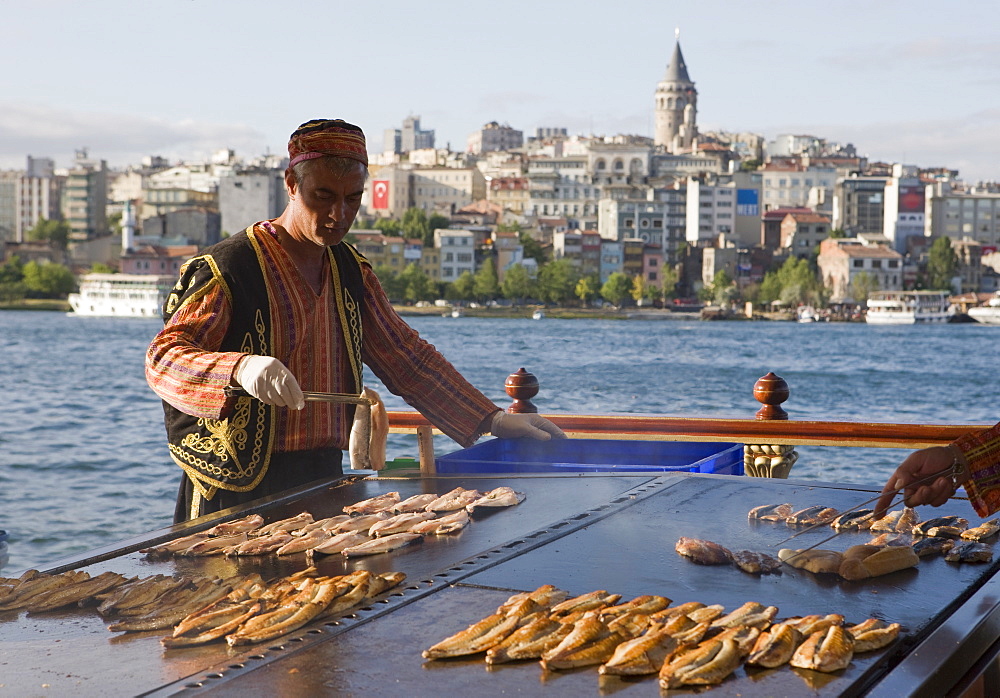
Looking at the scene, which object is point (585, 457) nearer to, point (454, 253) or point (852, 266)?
point (454, 253)

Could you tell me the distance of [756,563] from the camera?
6.09ft

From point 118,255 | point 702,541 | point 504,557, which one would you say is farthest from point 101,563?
point 118,255

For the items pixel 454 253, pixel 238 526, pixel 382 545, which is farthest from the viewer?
pixel 454 253

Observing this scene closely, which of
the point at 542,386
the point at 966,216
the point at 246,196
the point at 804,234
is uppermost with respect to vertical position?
the point at 246,196

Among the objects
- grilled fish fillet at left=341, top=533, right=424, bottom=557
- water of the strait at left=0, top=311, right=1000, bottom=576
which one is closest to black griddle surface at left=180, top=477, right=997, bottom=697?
grilled fish fillet at left=341, top=533, right=424, bottom=557

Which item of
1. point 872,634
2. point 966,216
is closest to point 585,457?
point 872,634

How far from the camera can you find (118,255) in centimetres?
8256

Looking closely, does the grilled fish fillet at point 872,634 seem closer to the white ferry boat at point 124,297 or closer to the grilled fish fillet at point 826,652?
the grilled fish fillet at point 826,652

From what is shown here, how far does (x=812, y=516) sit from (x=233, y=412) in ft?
3.82

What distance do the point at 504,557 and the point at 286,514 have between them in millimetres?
526

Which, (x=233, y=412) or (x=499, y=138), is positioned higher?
(x=499, y=138)

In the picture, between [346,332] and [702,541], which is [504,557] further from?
[346,332]

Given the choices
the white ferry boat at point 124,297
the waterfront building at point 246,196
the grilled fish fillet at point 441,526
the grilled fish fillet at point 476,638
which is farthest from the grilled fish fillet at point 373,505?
the waterfront building at point 246,196

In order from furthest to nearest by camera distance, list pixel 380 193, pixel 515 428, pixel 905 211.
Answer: pixel 380 193, pixel 905 211, pixel 515 428
